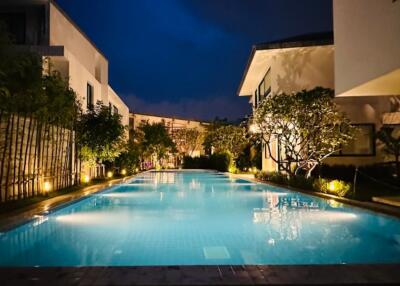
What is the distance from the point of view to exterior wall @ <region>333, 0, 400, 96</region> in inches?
347

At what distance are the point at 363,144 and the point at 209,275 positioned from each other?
16861 millimetres

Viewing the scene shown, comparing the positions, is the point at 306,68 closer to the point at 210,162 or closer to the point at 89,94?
the point at 89,94

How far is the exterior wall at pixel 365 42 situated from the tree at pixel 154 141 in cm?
3132

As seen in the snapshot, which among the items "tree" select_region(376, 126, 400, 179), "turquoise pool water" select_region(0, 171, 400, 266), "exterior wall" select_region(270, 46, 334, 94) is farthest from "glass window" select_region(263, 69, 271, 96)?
"turquoise pool water" select_region(0, 171, 400, 266)

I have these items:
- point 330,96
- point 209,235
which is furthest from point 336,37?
point 209,235

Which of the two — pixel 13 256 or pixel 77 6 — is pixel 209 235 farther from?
pixel 77 6

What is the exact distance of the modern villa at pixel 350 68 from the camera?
9.29 metres

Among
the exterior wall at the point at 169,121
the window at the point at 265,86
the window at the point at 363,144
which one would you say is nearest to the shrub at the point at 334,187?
the window at the point at 363,144

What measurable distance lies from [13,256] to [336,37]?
9729mm

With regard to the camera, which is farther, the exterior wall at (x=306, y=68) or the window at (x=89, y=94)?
the window at (x=89, y=94)

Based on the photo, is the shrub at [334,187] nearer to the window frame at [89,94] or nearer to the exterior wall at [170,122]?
the window frame at [89,94]

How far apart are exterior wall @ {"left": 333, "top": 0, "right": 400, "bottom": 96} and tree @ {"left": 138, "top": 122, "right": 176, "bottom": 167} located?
3132 cm

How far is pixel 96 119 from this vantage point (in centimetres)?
1880

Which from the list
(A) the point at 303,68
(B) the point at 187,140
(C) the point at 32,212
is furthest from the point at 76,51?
(B) the point at 187,140
